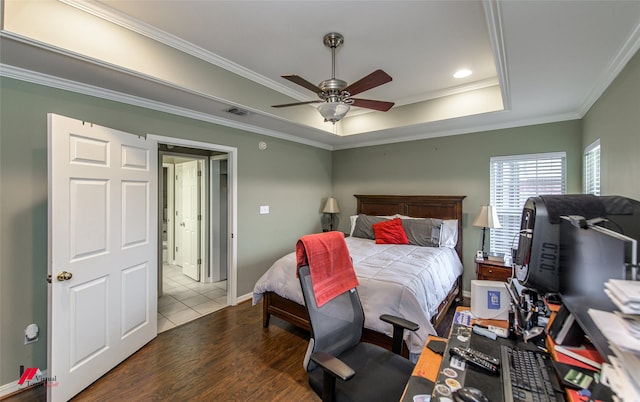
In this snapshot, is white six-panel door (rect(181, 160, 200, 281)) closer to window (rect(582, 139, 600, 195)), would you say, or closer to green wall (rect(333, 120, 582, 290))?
green wall (rect(333, 120, 582, 290))

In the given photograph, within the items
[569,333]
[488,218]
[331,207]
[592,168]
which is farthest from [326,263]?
[331,207]

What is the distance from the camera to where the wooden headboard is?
3.93m

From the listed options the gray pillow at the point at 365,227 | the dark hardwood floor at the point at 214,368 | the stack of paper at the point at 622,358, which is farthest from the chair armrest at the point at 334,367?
the gray pillow at the point at 365,227

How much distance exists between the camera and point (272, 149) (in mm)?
4141

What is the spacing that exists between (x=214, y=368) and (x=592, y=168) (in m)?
4.27

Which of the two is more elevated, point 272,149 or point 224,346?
point 272,149

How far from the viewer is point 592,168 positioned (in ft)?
9.23

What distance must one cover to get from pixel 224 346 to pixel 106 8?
303cm

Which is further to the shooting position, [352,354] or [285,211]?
[285,211]

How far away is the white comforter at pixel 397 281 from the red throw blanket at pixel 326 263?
52 cm

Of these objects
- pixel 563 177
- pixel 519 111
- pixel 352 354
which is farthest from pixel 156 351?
pixel 563 177

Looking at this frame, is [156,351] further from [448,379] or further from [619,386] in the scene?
[619,386]

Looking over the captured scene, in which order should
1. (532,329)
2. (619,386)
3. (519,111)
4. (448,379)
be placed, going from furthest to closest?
1. (519,111)
2. (532,329)
3. (448,379)
4. (619,386)

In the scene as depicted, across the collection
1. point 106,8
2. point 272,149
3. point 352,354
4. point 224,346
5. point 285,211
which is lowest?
point 224,346
